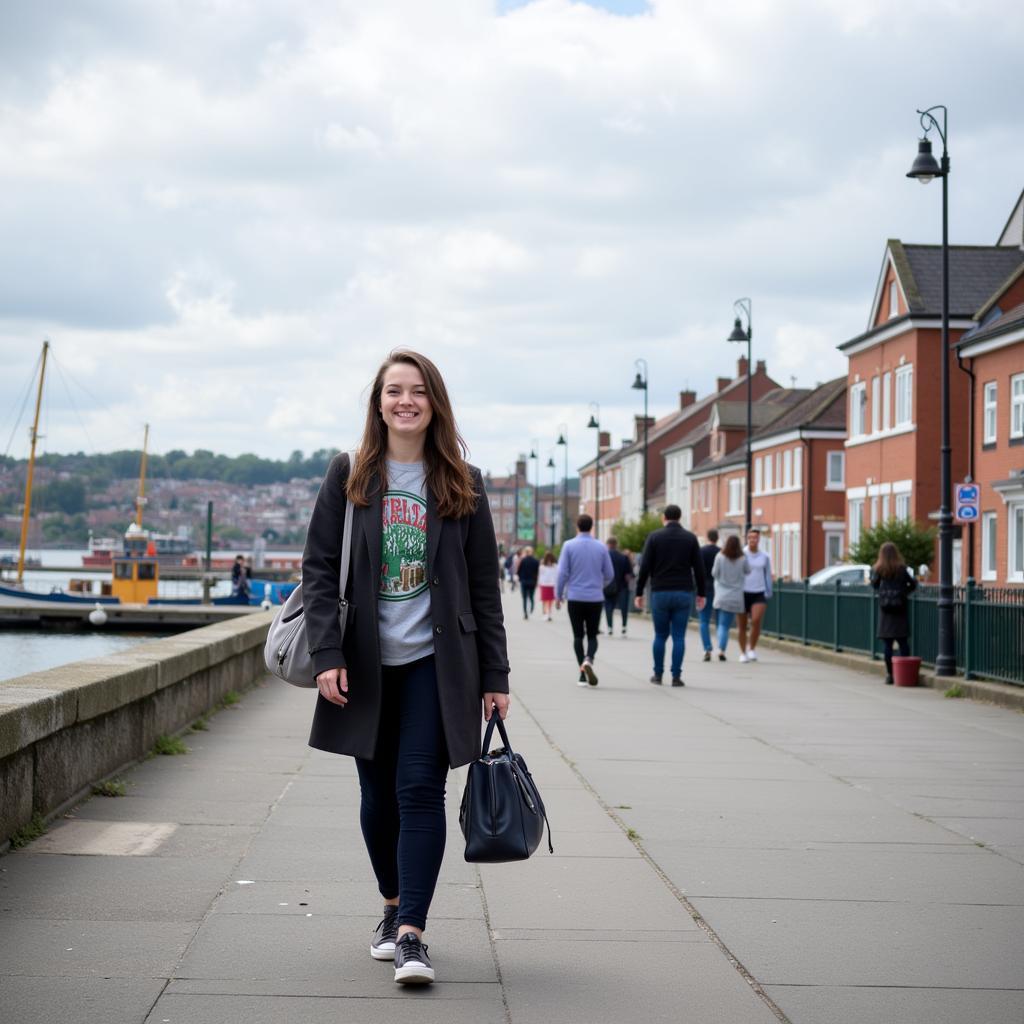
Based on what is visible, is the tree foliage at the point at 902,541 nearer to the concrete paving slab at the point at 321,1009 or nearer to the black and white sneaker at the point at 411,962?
the black and white sneaker at the point at 411,962

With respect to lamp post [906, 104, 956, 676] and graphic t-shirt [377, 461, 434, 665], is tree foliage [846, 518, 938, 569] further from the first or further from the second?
graphic t-shirt [377, 461, 434, 665]

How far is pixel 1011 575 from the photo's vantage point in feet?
123

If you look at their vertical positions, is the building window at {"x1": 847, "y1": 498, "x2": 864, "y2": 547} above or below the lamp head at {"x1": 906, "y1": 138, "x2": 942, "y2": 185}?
below

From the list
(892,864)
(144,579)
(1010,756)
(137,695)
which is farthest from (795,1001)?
(144,579)

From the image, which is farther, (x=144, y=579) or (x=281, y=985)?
(x=144, y=579)

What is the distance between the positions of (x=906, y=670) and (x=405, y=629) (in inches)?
564

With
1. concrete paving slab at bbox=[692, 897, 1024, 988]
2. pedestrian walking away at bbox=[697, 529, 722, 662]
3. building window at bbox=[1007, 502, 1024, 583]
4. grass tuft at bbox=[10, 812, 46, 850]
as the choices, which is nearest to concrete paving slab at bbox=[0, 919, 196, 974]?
grass tuft at bbox=[10, 812, 46, 850]

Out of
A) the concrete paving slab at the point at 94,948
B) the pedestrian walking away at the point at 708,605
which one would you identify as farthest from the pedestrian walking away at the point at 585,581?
the concrete paving slab at the point at 94,948

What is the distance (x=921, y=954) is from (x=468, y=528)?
6.62ft

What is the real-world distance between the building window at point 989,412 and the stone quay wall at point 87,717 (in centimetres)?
3019

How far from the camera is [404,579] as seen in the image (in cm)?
490

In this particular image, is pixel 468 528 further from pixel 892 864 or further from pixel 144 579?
pixel 144 579

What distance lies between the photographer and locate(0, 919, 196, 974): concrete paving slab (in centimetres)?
473

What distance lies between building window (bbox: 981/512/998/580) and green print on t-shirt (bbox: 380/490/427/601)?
1405 inches
